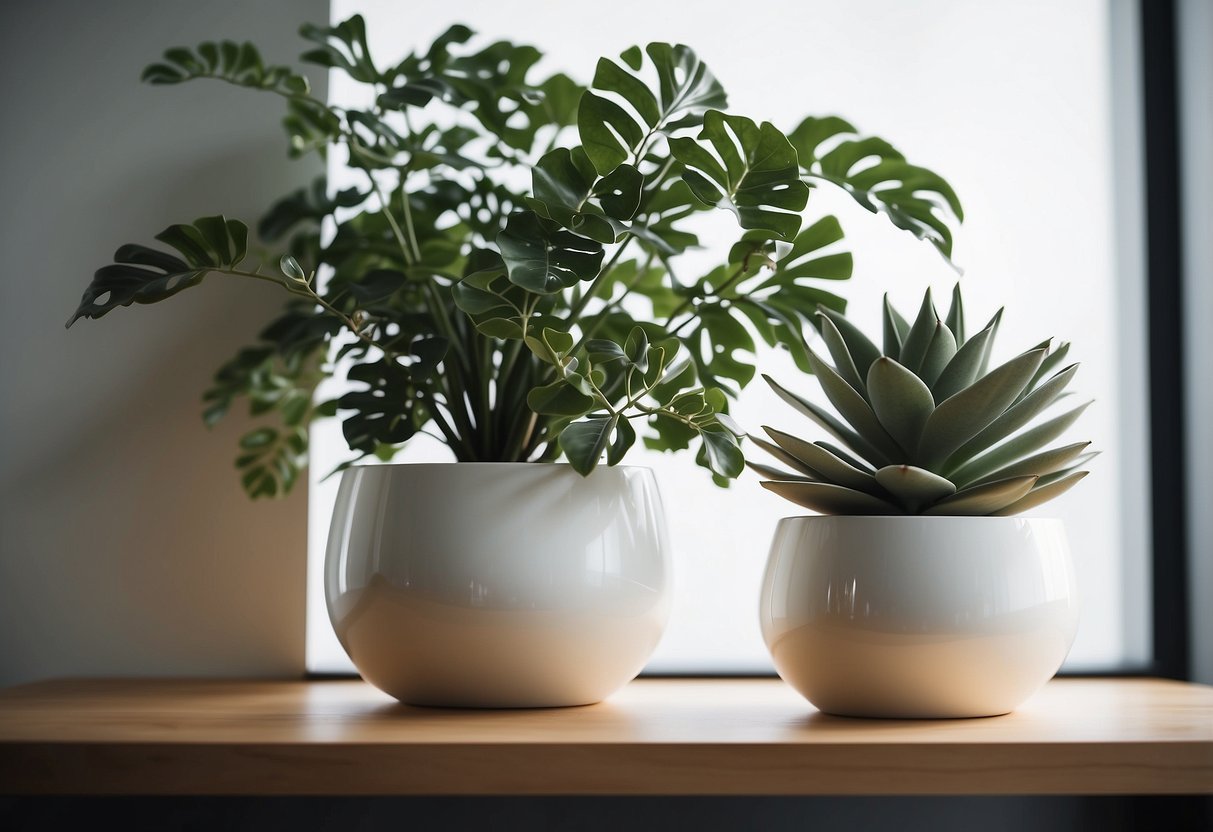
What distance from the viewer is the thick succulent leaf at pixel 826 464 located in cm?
77

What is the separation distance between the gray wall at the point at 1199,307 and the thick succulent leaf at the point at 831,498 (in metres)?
0.59

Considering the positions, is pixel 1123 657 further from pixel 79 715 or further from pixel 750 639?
pixel 79 715

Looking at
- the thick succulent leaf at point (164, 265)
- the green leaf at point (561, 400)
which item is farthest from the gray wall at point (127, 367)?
the green leaf at point (561, 400)

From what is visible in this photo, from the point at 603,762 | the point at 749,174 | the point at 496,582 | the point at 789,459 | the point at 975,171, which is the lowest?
the point at 603,762

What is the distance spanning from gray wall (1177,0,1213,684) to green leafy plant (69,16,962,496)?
1.38ft

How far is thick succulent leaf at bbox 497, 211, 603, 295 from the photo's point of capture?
71cm

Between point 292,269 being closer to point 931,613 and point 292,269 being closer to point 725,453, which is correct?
point 725,453

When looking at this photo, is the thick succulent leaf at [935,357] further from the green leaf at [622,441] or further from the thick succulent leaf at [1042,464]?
the green leaf at [622,441]

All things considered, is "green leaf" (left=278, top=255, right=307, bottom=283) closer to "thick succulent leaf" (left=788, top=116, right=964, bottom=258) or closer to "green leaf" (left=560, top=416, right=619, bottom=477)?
"green leaf" (left=560, top=416, right=619, bottom=477)

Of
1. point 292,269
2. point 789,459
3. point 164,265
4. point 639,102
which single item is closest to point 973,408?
point 789,459

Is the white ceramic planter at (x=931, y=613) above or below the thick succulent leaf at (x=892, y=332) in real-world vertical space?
below

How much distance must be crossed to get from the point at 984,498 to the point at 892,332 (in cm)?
17

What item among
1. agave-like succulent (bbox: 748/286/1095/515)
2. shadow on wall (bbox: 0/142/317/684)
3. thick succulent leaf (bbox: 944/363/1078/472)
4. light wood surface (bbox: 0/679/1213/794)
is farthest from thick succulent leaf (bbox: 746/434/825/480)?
shadow on wall (bbox: 0/142/317/684)

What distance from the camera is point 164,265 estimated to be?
80 centimetres
